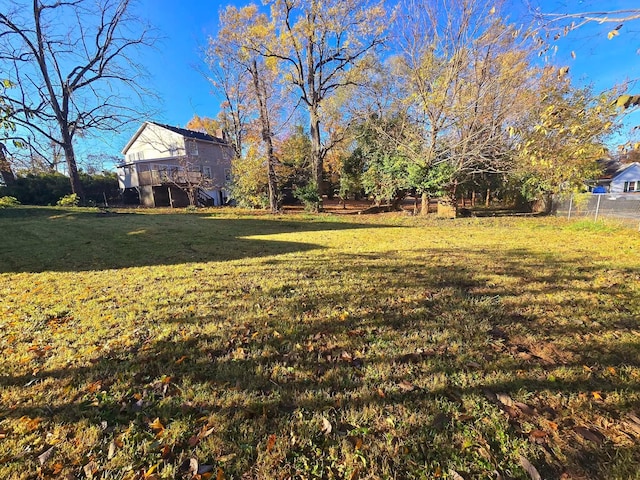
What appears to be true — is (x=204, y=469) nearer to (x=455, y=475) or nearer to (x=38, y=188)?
(x=455, y=475)

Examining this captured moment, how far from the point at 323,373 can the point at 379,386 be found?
45 cm

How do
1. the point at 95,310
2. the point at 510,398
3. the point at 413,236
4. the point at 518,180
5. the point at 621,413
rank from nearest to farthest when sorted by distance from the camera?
1. the point at 621,413
2. the point at 510,398
3. the point at 95,310
4. the point at 413,236
5. the point at 518,180

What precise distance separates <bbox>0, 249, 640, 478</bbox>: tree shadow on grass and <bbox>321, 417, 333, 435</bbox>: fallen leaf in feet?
0.05

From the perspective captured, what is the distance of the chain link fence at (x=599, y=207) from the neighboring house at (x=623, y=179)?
855 inches

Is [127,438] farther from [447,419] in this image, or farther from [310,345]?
[447,419]

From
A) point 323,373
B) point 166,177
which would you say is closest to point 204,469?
point 323,373

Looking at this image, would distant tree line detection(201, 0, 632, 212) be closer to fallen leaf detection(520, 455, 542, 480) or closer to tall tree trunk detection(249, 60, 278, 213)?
tall tree trunk detection(249, 60, 278, 213)

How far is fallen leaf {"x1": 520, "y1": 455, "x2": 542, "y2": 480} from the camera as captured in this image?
147 centimetres

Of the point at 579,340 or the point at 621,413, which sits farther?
the point at 579,340

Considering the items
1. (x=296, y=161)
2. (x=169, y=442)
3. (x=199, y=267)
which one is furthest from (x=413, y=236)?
(x=296, y=161)

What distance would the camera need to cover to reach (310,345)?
2.76 metres

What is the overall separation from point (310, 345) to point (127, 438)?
1.48 metres

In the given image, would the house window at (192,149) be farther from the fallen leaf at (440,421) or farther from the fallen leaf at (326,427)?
the fallen leaf at (440,421)

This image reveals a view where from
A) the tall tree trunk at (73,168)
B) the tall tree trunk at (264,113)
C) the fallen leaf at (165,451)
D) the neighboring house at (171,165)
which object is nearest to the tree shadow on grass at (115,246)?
the fallen leaf at (165,451)
